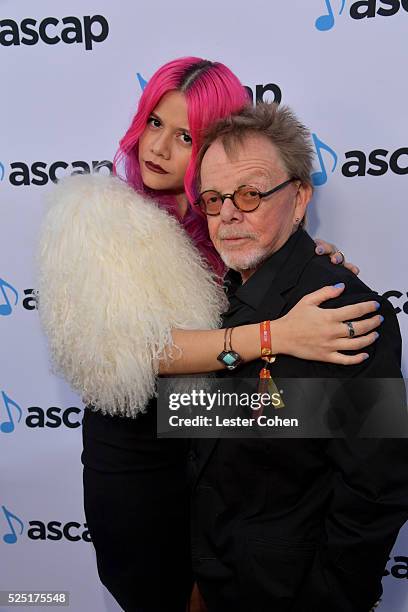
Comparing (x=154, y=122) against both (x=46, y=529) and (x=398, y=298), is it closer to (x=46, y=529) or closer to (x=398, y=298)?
(x=398, y=298)

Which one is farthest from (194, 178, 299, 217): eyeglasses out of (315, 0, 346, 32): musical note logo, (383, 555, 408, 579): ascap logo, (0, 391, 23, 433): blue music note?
(383, 555, 408, 579): ascap logo

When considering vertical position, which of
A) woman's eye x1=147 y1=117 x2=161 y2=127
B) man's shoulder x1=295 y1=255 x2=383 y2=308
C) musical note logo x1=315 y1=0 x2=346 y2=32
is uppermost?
musical note logo x1=315 y1=0 x2=346 y2=32

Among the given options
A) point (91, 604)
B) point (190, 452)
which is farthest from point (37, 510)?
point (190, 452)

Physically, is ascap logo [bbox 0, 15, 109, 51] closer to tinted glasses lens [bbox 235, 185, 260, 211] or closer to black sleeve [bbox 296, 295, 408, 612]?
tinted glasses lens [bbox 235, 185, 260, 211]

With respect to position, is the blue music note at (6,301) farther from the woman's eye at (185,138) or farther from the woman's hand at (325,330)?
the woman's hand at (325,330)

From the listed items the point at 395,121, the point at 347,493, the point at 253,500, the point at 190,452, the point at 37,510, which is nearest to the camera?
the point at 347,493

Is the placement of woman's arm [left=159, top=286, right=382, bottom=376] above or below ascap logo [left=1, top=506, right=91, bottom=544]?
above

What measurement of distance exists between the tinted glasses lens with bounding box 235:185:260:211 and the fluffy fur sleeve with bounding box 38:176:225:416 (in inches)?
7.0

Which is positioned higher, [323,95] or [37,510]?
[323,95]

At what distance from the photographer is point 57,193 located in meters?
1.30

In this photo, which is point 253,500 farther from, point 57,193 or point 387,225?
point 387,225

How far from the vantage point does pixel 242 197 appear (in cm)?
124

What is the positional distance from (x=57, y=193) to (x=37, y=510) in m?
1.47

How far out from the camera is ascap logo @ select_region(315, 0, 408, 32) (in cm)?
Answer: 167
